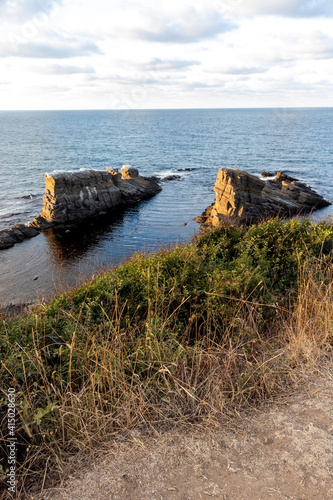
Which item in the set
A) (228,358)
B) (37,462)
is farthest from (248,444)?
(37,462)

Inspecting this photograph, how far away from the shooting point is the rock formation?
106 ft

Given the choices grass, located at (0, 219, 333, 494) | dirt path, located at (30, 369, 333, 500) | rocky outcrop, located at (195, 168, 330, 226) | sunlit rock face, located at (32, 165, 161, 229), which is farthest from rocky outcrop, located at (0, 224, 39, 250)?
dirt path, located at (30, 369, 333, 500)

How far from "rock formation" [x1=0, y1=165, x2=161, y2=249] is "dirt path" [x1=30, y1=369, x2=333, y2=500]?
2940 cm

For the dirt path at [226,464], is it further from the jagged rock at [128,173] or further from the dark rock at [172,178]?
the dark rock at [172,178]

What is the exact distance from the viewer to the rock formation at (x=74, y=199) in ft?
106

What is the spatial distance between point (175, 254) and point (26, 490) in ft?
19.2

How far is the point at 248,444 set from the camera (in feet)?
12.1

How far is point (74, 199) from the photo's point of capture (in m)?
36.4

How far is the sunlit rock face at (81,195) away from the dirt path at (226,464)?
109 feet

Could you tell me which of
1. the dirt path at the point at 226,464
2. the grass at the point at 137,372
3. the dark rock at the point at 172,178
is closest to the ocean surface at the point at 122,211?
the dark rock at the point at 172,178

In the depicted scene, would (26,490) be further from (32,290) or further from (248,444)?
Result: (32,290)

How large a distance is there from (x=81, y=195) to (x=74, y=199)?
1115 mm

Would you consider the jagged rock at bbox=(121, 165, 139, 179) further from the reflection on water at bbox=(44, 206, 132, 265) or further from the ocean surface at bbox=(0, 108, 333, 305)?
the reflection on water at bbox=(44, 206, 132, 265)

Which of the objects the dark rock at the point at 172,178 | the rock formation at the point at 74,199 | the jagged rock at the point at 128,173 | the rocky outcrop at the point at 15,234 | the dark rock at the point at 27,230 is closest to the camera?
the rocky outcrop at the point at 15,234
